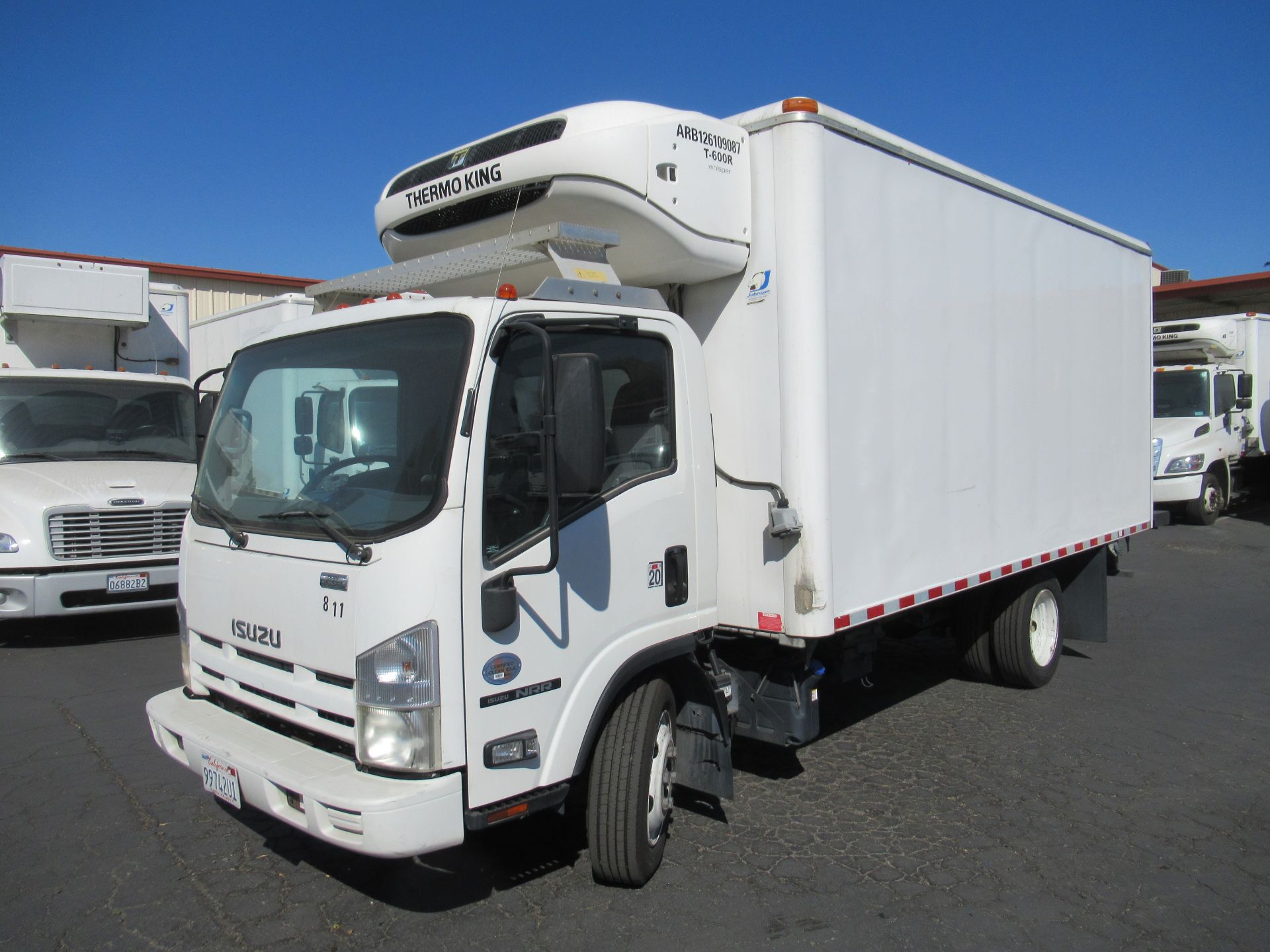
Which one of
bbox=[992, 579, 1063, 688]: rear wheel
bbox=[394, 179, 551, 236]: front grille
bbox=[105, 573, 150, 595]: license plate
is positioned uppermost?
bbox=[394, 179, 551, 236]: front grille

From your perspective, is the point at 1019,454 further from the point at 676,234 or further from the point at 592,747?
the point at 592,747

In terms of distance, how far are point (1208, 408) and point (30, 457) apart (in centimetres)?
1769

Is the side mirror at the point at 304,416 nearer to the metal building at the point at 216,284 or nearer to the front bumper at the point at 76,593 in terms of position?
the front bumper at the point at 76,593

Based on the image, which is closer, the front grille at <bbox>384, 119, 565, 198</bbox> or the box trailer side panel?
the front grille at <bbox>384, 119, 565, 198</bbox>

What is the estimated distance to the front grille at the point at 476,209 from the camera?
14.2 ft

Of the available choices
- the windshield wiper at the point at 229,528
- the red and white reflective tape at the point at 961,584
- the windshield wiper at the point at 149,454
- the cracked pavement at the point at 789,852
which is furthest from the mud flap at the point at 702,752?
the windshield wiper at the point at 149,454

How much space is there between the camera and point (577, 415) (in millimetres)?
3252

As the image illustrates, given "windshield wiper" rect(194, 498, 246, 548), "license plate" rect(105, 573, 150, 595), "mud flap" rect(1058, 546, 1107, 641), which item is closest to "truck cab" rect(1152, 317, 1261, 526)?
"mud flap" rect(1058, 546, 1107, 641)

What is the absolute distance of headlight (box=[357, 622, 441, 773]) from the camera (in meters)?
3.12

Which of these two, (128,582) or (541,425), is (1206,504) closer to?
(128,582)

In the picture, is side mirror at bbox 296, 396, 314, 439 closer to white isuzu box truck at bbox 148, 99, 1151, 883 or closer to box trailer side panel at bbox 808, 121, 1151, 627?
white isuzu box truck at bbox 148, 99, 1151, 883

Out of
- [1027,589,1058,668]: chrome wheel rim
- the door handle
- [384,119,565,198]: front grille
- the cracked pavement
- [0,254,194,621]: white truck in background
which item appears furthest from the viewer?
[0,254,194,621]: white truck in background

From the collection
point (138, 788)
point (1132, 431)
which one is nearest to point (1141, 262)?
point (1132, 431)

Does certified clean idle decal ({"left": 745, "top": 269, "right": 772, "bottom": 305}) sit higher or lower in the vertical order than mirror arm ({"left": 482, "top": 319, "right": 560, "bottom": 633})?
higher
